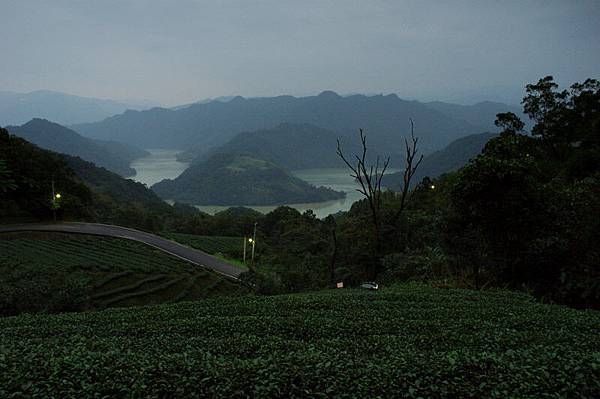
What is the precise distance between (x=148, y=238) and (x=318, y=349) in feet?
131

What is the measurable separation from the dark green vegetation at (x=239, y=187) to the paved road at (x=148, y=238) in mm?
113919

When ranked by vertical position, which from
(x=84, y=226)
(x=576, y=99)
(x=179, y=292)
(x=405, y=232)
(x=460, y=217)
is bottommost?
(x=179, y=292)

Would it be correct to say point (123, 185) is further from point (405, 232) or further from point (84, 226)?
point (405, 232)

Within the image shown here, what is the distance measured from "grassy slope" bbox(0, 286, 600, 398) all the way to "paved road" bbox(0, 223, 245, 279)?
25.4 metres

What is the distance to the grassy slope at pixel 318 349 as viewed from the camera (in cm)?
523

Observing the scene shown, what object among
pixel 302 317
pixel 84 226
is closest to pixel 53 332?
pixel 302 317

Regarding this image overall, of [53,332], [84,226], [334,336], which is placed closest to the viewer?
[334,336]

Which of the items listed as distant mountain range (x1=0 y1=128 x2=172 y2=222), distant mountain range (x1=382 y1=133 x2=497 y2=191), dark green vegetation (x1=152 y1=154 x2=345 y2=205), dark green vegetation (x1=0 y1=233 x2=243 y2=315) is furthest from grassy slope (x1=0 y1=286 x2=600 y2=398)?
dark green vegetation (x1=152 y1=154 x2=345 y2=205)

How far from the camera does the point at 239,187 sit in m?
170

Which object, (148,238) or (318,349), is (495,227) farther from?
(148,238)

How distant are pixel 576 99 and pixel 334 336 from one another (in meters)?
39.1

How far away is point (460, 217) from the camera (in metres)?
14.9

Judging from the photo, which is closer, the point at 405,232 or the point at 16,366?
the point at 16,366

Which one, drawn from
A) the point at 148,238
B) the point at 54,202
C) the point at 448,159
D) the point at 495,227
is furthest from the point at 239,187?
the point at 495,227
